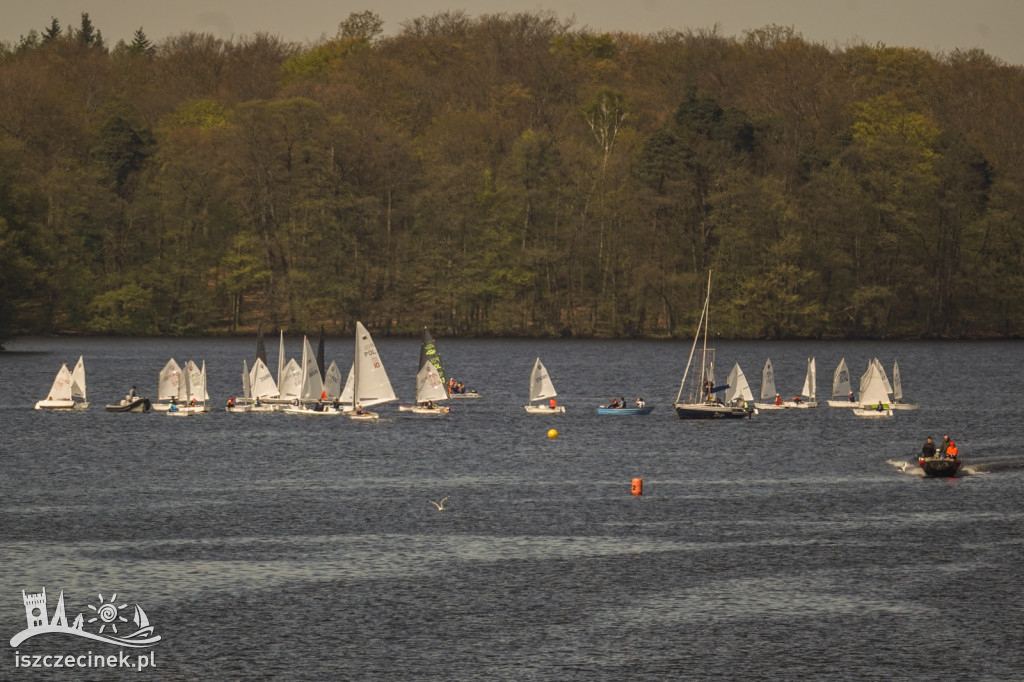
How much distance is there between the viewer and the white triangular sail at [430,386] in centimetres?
10775

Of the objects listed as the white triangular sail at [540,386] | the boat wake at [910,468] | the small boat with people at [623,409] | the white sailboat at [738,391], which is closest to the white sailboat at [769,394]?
the white sailboat at [738,391]

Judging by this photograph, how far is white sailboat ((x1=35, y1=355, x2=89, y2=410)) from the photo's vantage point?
113938mm

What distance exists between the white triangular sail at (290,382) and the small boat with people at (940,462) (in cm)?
5559

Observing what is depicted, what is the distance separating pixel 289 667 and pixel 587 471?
134 feet

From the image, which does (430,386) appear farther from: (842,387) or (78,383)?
(842,387)

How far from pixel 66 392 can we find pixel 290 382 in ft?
57.4

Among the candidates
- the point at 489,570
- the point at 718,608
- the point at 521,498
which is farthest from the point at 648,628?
the point at 521,498

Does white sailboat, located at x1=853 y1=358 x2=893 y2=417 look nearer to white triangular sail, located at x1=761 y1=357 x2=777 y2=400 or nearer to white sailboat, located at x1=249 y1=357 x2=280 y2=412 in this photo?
white triangular sail, located at x1=761 y1=357 x2=777 y2=400

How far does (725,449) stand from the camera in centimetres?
9081

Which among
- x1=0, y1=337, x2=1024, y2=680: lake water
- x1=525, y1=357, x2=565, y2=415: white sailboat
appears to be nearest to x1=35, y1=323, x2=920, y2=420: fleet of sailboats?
x1=525, y1=357, x2=565, y2=415: white sailboat

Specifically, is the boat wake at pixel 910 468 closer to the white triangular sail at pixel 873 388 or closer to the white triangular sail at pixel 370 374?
the white triangular sail at pixel 873 388

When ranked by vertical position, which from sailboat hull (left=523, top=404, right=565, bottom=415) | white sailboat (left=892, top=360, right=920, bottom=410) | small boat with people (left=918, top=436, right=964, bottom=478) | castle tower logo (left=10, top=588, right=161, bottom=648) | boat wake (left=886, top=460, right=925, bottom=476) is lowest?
castle tower logo (left=10, top=588, right=161, bottom=648)

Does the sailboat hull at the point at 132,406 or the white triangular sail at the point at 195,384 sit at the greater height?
the white triangular sail at the point at 195,384

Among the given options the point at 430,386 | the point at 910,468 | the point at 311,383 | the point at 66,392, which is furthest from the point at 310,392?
the point at 910,468
